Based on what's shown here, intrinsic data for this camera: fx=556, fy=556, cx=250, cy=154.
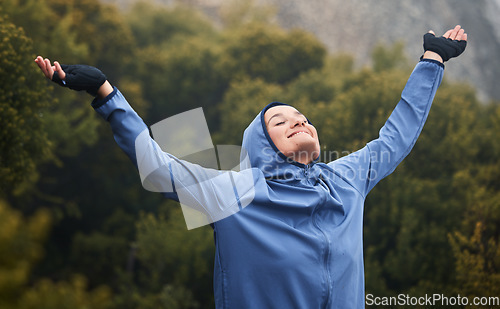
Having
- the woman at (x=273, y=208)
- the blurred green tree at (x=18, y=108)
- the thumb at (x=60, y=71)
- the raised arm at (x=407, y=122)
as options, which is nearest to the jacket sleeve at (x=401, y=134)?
the raised arm at (x=407, y=122)

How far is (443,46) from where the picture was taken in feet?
12.2

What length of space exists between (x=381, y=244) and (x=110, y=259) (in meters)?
8.64

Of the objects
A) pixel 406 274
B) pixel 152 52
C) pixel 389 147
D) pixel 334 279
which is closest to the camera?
pixel 334 279

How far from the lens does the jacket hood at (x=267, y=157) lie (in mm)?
3373

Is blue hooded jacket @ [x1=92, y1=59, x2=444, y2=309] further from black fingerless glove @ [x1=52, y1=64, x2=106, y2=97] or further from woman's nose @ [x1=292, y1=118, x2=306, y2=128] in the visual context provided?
woman's nose @ [x1=292, y1=118, x2=306, y2=128]

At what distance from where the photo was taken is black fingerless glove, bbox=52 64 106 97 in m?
2.80

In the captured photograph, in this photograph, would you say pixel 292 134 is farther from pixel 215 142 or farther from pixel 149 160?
pixel 215 142

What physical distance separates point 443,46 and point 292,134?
1232 millimetres

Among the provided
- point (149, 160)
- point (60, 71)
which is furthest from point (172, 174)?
point (60, 71)

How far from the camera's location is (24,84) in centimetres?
829

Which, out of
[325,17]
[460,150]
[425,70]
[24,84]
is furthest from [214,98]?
[325,17]

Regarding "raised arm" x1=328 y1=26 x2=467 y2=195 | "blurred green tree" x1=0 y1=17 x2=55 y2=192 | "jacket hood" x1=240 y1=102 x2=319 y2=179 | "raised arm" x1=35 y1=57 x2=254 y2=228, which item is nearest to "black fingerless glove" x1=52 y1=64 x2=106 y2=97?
"raised arm" x1=35 y1=57 x2=254 y2=228

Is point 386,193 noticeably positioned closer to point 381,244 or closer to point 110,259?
point 381,244

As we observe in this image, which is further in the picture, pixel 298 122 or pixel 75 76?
pixel 298 122
